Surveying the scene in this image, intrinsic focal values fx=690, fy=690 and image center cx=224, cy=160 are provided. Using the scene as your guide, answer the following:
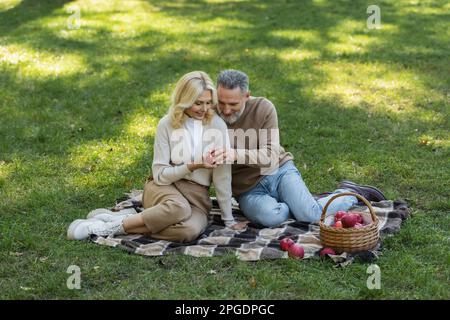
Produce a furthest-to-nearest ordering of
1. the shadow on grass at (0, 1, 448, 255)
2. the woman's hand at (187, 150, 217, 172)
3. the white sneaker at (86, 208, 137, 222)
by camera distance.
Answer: the shadow on grass at (0, 1, 448, 255)
the white sneaker at (86, 208, 137, 222)
the woman's hand at (187, 150, 217, 172)

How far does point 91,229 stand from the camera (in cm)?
564

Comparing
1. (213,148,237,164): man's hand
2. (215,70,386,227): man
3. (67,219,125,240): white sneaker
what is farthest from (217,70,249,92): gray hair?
(67,219,125,240): white sneaker

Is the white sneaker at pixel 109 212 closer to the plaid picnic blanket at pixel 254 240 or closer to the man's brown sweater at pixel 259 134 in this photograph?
the plaid picnic blanket at pixel 254 240

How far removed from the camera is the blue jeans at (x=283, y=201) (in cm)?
588

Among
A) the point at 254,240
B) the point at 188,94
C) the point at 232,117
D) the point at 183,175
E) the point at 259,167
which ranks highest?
the point at 188,94

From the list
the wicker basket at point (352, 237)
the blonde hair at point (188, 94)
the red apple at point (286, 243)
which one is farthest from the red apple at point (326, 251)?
the blonde hair at point (188, 94)

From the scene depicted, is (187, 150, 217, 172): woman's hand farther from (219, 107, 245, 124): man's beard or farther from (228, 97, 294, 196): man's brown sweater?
(219, 107, 245, 124): man's beard

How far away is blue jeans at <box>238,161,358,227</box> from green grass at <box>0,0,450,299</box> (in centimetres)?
74

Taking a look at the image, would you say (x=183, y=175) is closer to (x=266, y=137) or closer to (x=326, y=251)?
(x=266, y=137)

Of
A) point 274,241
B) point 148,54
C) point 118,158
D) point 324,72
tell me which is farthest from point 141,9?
point 274,241

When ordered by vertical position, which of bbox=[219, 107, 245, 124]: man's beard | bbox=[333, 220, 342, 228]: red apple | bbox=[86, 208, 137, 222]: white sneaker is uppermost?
bbox=[219, 107, 245, 124]: man's beard

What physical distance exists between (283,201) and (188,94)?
1329 millimetres

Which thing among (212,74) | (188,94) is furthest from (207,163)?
(212,74)

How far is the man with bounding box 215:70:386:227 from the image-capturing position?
5.70 m
